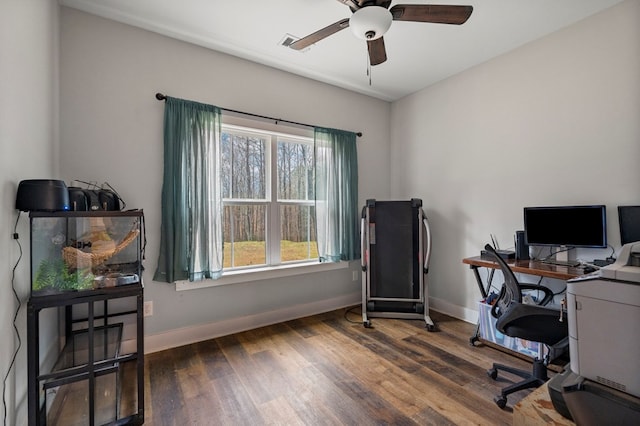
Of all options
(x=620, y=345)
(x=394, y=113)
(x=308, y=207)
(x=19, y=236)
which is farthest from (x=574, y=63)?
(x=19, y=236)

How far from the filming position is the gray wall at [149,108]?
6.96 feet

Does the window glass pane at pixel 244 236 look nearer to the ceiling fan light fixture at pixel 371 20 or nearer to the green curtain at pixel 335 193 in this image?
the green curtain at pixel 335 193

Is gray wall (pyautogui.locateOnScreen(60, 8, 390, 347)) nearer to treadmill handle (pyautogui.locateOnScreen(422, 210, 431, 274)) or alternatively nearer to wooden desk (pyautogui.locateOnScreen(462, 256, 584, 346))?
treadmill handle (pyautogui.locateOnScreen(422, 210, 431, 274))

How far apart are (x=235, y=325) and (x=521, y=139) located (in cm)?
338

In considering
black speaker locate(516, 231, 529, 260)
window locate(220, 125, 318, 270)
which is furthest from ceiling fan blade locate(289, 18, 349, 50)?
black speaker locate(516, 231, 529, 260)

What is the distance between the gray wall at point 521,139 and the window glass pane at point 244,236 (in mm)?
2078

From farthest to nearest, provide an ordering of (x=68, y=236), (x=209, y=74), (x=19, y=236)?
(x=209, y=74) < (x=68, y=236) < (x=19, y=236)

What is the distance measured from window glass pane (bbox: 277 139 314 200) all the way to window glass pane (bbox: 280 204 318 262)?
0.15m

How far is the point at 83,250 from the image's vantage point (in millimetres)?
1508

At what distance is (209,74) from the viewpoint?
2.65 m

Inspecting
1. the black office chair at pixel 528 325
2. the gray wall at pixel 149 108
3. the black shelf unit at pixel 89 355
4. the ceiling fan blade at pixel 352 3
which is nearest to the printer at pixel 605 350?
the black office chair at pixel 528 325

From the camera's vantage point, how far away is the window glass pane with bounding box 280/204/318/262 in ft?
10.4

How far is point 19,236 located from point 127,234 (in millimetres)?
452

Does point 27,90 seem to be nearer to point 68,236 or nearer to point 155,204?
point 68,236
